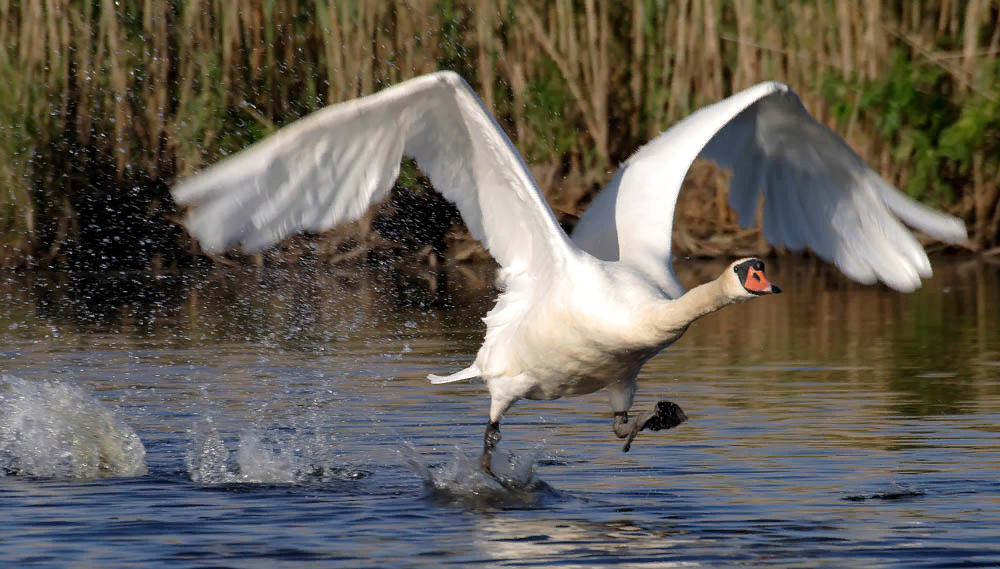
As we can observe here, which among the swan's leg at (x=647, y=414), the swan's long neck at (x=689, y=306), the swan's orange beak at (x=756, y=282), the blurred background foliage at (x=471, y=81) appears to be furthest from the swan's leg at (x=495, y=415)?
the blurred background foliage at (x=471, y=81)

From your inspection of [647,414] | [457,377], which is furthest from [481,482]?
[647,414]

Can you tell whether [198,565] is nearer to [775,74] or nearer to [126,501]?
[126,501]

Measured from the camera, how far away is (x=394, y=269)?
652 inches

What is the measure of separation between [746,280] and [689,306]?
269mm

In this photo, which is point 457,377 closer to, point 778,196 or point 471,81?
point 778,196

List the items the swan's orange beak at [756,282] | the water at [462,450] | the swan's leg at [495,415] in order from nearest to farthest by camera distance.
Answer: the water at [462,450] → the swan's orange beak at [756,282] → the swan's leg at [495,415]

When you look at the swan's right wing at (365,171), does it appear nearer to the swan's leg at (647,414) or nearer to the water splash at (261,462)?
the swan's leg at (647,414)

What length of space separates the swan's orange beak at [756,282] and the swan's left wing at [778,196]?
87cm

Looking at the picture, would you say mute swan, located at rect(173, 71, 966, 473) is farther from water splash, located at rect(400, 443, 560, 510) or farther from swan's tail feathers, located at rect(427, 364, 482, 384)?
water splash, located at rect(400, 443, 560, 510)

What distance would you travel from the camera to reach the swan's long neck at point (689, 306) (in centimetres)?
681

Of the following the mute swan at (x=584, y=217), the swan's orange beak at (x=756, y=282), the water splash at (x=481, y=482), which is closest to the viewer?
the swan's orange beak at (x=756, y=282)

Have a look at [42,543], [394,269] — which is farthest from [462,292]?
[42,543]

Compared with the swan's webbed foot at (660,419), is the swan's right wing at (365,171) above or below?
above

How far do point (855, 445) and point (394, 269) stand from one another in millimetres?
8907
